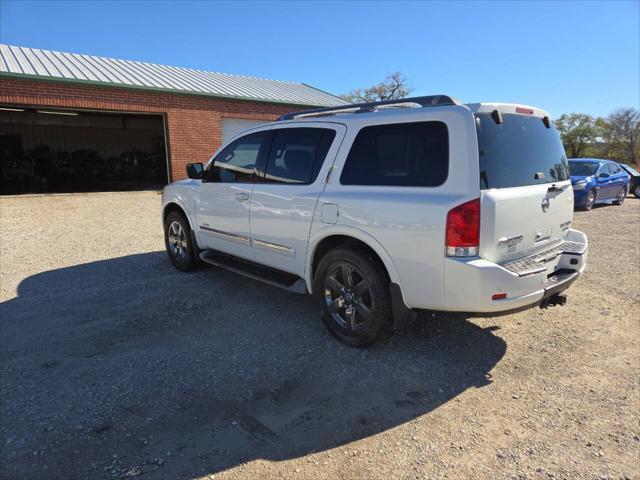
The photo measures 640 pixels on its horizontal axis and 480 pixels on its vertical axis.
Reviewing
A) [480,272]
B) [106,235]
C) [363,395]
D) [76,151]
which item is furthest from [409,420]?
[76,151]

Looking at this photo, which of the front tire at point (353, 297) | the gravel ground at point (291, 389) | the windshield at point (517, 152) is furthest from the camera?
the front tire at point (353, 297)

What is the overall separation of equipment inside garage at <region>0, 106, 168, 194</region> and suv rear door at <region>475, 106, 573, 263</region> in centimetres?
2001

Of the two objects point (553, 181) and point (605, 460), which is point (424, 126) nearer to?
point (553, 181)

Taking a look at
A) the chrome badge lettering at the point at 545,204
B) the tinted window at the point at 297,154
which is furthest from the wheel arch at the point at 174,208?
the chrome badge lettering at the point at 545,204

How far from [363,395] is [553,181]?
7.94 ft

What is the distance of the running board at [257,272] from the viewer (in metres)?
4.21

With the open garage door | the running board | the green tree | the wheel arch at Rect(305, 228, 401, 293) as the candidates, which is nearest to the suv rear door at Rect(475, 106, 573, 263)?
the wheel arch at Rect(305, 228, 401, 293)

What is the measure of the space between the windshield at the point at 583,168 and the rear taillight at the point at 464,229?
12.9 m

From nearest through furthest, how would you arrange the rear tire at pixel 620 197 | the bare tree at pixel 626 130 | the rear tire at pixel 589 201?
the rear tire at pixel 589 201 < the rear tire at pixel 620 197 < the bare tree at pixel 626 130

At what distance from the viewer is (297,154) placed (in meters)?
4.25

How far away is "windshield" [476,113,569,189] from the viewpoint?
120 inches

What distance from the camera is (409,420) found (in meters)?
2.84

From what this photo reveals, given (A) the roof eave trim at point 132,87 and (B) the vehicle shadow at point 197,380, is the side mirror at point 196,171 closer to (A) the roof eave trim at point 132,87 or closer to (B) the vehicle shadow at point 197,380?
(B) the vehicle shadow at point 197,380

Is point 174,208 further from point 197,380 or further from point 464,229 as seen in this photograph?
point 464,229
